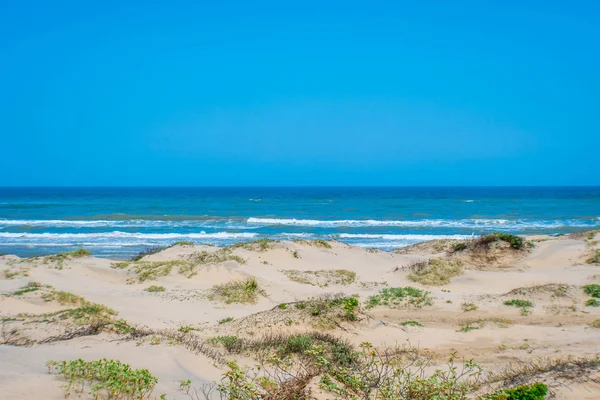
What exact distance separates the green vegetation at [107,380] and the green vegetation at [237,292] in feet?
24.9

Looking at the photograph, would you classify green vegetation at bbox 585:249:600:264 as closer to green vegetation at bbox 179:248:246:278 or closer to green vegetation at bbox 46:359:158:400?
green vegetation at bbox 179:248:246:278

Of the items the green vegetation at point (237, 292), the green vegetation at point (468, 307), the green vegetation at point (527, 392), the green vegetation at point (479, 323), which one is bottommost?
the green vegetation at point (468, 307)

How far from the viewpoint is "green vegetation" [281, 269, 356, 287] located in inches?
615

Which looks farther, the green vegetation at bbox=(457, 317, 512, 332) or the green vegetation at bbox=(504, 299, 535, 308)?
the green vegetation at bbox=(504, 299, 535, 308)

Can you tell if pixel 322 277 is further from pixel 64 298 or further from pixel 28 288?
pixel 28 288

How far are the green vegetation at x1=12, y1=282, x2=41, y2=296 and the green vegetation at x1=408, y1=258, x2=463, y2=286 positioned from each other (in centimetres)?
1101

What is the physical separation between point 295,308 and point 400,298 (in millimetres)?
4206

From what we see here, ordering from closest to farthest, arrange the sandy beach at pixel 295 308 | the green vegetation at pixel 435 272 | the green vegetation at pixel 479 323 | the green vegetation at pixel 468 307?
1. the sandy beach at pixel 295 308
2. the green vegetation at pixel 479 323
3. the green vegetation at pixel 468 307
4. the green vegetation at pixel 435 272

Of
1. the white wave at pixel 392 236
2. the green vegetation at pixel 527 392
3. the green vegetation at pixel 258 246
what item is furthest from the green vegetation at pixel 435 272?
the white wave at pixel 392 236

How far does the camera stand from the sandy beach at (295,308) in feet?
20.7

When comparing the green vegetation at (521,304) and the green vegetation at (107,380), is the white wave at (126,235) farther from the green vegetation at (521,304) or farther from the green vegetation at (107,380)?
the green vegetation at (107,380)

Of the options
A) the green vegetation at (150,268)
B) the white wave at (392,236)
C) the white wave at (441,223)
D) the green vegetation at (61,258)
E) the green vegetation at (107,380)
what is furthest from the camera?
the white wave at (441,223)

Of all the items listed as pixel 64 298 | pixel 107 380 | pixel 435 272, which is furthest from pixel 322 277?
pixel 107 380

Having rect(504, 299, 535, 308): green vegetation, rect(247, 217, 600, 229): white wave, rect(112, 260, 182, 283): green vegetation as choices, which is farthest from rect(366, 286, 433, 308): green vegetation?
rect(247, 217, 600, 229): white wave
